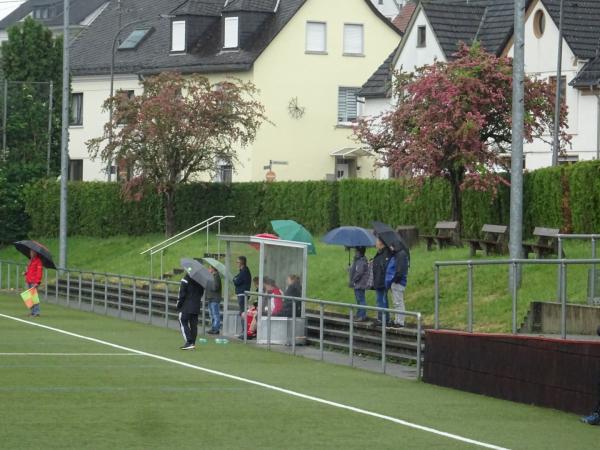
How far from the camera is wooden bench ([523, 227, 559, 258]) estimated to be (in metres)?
32.4

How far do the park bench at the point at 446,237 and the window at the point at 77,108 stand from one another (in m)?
41.5

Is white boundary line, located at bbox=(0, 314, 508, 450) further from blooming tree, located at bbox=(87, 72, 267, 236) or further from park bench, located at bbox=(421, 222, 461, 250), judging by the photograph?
blooming tree, located at bbox=(87, 72, 267, 236)

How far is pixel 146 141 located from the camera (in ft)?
187

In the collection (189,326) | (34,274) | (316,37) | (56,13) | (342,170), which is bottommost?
(189,326)

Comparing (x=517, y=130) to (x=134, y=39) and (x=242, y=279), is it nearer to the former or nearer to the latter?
(x=242, y=279)

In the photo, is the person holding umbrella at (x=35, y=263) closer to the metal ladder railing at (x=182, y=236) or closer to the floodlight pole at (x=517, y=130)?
the metal ladder railing at (x=182, y=236)

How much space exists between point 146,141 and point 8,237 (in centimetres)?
1386

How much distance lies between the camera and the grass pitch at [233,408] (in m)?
16.0

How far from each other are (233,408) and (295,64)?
52.2 metres

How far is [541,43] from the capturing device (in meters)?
57.2

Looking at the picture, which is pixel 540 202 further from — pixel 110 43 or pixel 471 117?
pixel 110 43

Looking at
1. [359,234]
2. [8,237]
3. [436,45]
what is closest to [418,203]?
[359,234]

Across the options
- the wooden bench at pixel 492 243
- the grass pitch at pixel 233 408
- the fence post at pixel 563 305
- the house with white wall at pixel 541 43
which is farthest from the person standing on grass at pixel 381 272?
the house with white wall at pixel 541 43

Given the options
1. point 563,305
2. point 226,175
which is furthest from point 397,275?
point 226,175
